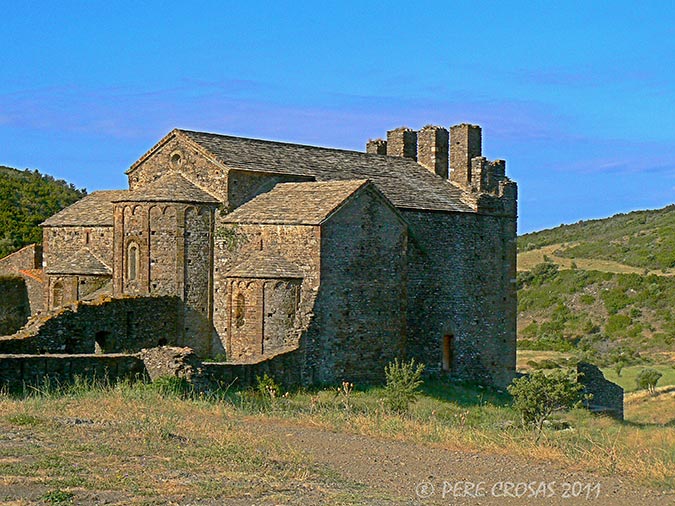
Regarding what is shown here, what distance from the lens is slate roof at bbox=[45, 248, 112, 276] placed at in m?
27.2

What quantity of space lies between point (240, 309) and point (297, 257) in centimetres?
187

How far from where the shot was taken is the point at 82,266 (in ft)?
89.9

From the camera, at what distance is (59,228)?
28.9 metres

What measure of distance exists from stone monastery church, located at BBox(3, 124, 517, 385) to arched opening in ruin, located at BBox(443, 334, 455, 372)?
1.8 inches

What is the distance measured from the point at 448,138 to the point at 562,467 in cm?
2207

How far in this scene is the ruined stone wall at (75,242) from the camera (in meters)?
27.9

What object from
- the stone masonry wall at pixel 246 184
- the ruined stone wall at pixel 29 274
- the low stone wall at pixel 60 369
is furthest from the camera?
the ruined stone wall at pixel 29 274

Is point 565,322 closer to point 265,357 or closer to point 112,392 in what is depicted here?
point 265,357

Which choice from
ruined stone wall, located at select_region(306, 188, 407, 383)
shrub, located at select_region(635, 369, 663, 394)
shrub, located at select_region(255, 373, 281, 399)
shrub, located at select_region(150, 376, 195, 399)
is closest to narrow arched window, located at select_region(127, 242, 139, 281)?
ruined stone wall, located at select_region(306, 188, 407, 383)

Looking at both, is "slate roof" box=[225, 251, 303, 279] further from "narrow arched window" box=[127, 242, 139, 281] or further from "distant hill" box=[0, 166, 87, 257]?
"distant hill" box=[0, 166, 87, 257]

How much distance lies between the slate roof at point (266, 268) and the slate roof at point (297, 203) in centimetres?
93

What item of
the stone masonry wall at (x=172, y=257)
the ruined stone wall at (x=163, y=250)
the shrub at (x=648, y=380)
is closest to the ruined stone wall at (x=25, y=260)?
the stone masonry wall at (x=172, y=257)

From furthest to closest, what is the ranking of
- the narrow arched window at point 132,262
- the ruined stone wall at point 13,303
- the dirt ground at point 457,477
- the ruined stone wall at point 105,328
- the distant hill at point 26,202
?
the distant hill at point 26,202 < the ruined stone wall at point 13,303 < the narrow arched window at point 132,262 < the ruined stone wall at point 105,328 < the dirt ground at point 457,477

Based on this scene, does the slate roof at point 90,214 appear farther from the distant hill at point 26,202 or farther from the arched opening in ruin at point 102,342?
the distant hill at point 26,202
